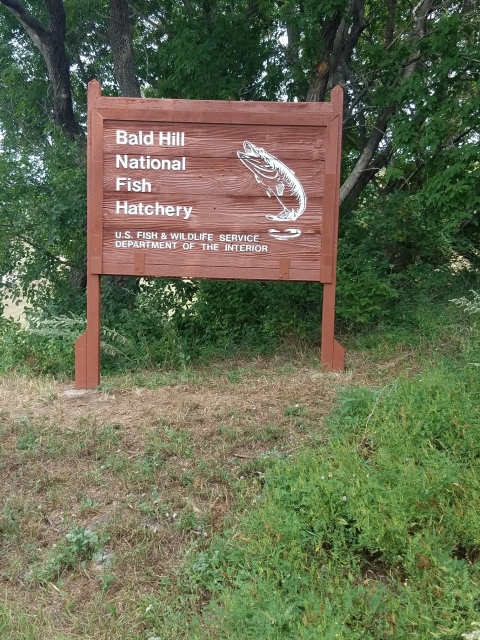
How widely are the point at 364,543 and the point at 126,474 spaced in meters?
1.65

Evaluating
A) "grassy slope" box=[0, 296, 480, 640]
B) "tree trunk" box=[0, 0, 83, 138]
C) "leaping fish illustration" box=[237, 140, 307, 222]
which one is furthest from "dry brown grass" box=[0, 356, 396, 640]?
"tree trunk" box=[0, 0, 83, 138]

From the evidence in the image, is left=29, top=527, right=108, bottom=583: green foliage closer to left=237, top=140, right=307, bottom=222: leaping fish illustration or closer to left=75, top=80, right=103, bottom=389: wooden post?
left=75, top=80, right=103, bottom=389: wooden post

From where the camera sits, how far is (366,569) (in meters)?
3.01

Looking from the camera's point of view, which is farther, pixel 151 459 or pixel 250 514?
pixel 151 459

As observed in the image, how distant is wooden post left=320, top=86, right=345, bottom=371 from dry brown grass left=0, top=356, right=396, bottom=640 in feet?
0.93

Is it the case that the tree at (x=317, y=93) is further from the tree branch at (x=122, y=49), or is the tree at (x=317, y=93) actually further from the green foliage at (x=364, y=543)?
the green foliage at (x=364, y=543)

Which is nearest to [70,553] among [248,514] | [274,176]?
[248,514]

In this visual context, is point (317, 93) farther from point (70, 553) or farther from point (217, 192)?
point (70, 553)

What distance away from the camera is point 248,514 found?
3490 mm

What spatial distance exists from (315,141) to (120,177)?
1.78 m

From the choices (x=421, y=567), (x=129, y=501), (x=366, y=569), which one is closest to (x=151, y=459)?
(x=129, y=501)

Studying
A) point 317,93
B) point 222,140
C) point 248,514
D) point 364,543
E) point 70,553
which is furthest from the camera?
point 317,93

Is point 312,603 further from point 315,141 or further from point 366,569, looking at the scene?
point 315,141

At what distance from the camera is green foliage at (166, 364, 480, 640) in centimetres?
261
